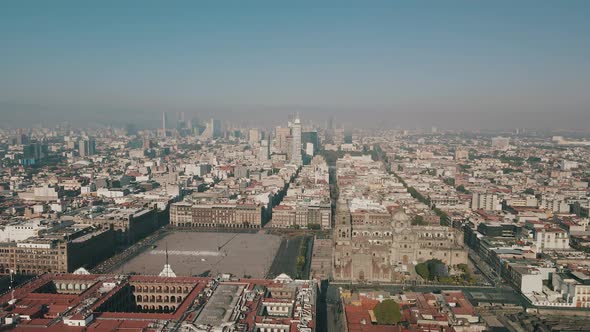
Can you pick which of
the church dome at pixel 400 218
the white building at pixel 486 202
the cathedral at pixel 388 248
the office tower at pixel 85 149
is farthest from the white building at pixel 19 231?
the office tower at pixel 85 149

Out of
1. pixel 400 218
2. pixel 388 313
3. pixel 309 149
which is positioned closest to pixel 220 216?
pixel 400 218

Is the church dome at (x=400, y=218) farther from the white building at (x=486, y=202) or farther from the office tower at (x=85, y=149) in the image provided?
the office tower at (x=85, y=149)

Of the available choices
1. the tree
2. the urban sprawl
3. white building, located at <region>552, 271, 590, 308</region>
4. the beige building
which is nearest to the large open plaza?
the urban sprawl

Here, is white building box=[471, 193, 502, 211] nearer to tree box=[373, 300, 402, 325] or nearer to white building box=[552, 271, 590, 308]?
white building box=[552, 271, 590, 308]

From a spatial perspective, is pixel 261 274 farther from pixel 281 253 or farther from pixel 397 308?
pixel 397 308

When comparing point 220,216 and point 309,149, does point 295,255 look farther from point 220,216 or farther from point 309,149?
point 309,149

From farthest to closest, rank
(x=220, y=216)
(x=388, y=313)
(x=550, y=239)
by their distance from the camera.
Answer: (x=220, y=216), (x=550, y=239), (x=388, y=313)

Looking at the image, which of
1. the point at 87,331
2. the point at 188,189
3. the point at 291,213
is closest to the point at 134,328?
the point at 87,331
